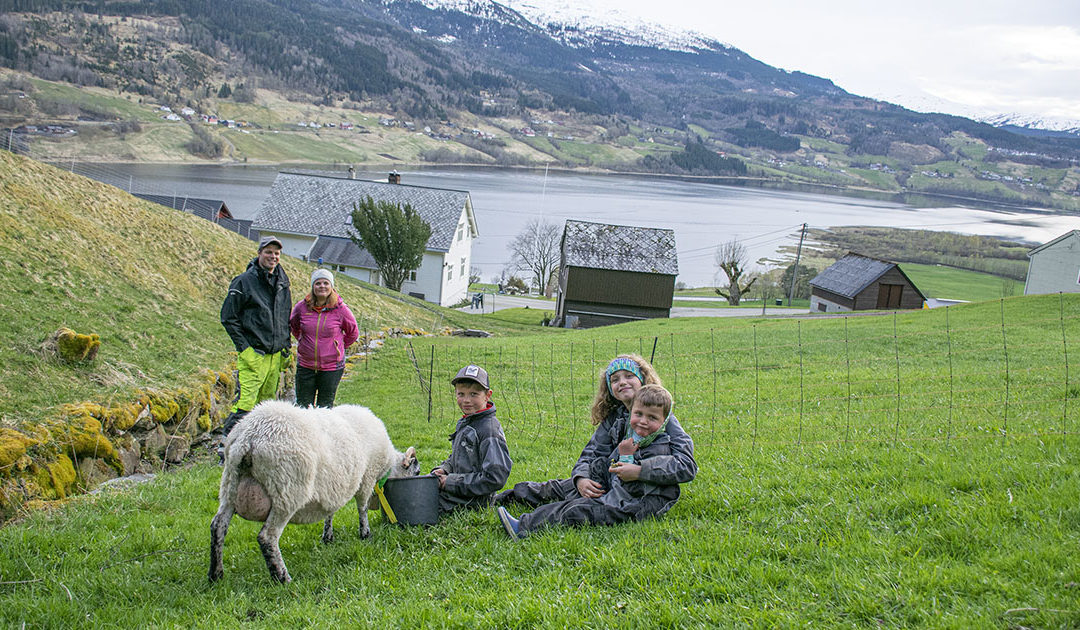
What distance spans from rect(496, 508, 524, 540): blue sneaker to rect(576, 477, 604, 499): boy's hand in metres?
Result: 0.59

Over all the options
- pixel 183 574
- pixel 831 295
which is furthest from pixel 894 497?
pixel 831 295

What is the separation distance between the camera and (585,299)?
42.7 meters

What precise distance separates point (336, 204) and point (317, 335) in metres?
48.3

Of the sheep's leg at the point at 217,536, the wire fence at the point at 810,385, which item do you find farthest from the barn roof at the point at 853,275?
the sheep's leg at the point at 217,536

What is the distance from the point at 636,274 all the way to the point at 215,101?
17886 cm

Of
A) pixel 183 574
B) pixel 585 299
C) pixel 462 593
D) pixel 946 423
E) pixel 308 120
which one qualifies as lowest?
pixel 585 299

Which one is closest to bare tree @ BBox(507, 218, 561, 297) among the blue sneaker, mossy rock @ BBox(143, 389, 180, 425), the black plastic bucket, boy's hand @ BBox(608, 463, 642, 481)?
mossy rock @ BBox(143, 389, 180, 425)

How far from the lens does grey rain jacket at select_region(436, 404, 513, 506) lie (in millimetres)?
5508

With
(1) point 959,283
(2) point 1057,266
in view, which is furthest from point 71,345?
(1) point 959,283

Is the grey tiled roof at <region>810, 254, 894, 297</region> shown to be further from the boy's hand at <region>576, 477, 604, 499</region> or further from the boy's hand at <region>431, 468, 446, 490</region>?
the boy's hand at <region>431, 468, 446, 490</region>

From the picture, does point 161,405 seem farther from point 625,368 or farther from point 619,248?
point 619,248

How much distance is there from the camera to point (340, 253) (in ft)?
157

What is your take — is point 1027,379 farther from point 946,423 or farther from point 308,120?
point 308,120

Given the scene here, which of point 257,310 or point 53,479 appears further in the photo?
point 257,310
